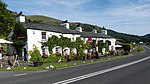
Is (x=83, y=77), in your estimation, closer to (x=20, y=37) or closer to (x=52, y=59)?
(x=20, y=37)

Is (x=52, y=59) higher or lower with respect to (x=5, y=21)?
lower

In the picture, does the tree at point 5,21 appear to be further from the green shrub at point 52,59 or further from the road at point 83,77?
the road at point 83,77

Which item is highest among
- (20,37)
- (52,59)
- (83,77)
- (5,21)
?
(5,21)

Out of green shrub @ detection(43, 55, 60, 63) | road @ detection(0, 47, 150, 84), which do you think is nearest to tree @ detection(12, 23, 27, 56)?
green shrub @ detection(43, 55, 60, 63)

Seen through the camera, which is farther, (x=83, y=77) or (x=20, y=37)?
(x=20, y=37)

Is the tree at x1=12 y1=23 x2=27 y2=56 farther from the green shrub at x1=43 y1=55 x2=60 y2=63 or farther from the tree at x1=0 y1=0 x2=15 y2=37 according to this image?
the tree at x1=0 y1=0 x2=15 y2=37

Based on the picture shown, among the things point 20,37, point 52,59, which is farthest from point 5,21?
point 52,59

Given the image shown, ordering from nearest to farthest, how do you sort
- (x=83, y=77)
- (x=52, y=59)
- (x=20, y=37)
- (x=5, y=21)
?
(x=83, y=77)
(x=20, y=37)
(x=52, y=59)
(x=5, y=21)

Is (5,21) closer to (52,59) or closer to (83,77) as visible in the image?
(52,59)

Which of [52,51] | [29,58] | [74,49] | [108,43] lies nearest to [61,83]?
[29,58]

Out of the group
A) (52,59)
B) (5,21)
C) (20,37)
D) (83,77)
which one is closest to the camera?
(83,77)

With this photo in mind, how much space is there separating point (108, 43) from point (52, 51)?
34.9 meters

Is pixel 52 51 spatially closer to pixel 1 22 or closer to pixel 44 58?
pixel 44 58

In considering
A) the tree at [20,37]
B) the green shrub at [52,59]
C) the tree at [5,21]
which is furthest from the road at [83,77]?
the tree at [5,21]
